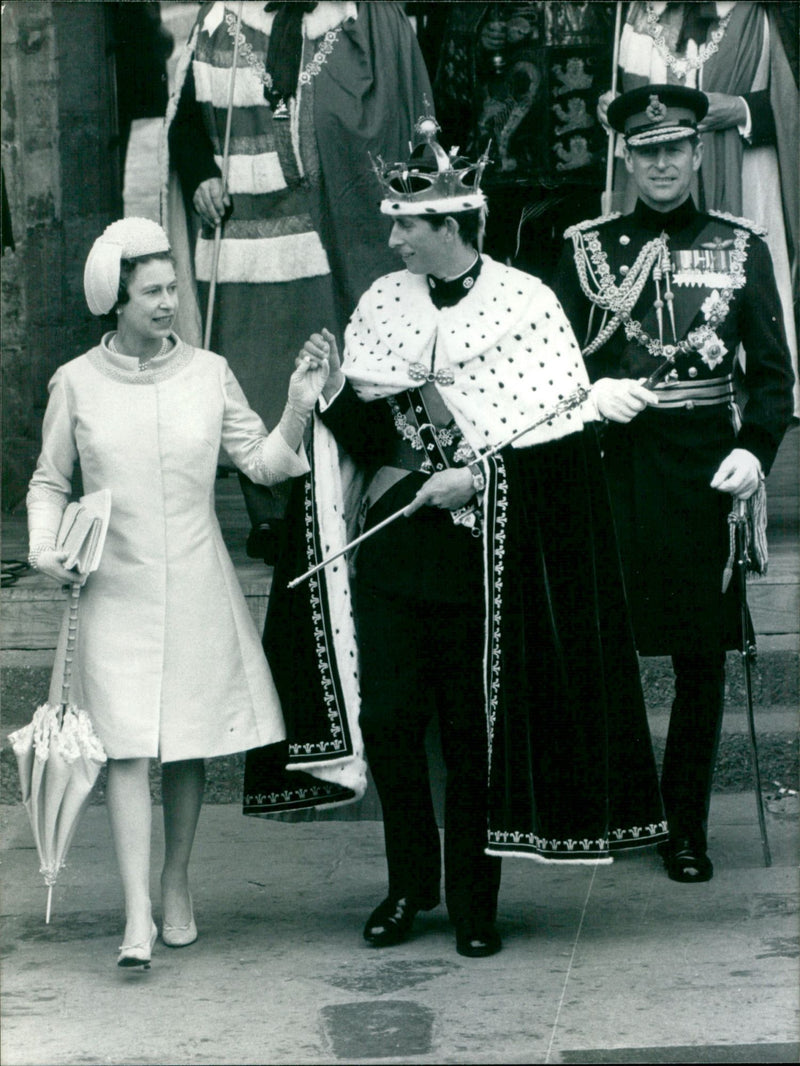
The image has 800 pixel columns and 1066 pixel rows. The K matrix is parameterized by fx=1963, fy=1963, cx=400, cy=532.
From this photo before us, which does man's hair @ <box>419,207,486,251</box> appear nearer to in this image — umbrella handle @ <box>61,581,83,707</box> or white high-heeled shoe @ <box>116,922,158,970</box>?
umbrella handle @ <box>61,581,83,707</box>

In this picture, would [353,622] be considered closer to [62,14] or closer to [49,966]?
[49,966]

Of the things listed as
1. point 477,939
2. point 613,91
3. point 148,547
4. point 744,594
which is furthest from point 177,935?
point 613,91

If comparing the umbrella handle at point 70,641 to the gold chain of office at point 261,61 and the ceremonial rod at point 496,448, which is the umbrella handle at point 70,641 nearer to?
the ceremonial rod at point 496,448

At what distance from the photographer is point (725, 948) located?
468cm

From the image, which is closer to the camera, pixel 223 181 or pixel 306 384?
pixel 306 384

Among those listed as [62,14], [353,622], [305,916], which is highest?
[62,14]

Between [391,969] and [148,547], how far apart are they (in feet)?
3.74

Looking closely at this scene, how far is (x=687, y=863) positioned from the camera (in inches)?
205

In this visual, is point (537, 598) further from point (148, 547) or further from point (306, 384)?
point (148, 547)

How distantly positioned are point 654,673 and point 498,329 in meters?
1.76

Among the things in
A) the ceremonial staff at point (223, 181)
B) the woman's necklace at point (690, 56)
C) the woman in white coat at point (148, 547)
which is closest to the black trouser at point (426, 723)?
the woman in white coat at point (148, 547)

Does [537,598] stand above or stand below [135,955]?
above

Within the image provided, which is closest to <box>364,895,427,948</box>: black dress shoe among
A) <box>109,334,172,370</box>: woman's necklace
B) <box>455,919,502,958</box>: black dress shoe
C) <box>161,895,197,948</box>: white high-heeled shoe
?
<box>455,919,502,958</box>: black dress shoe

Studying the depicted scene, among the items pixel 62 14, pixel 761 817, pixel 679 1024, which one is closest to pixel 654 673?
pixel 761 817
